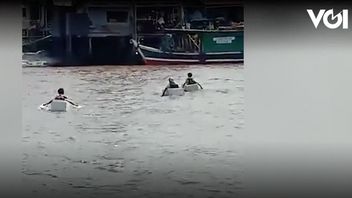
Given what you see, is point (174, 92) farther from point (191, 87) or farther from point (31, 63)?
point (31, 63)

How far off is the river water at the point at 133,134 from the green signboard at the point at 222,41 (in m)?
0.11

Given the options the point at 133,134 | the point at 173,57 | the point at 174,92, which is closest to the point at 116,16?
the point at 173,57

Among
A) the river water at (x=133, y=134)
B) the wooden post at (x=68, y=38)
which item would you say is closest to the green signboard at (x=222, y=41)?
the river water at (x=133, y=134)

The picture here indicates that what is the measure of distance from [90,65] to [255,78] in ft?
3.25

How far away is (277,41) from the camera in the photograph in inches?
208

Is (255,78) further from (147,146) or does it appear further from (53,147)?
(53,147)

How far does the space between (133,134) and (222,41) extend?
2.50 ft

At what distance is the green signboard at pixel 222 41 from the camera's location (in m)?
5.32

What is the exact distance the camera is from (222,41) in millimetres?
5363

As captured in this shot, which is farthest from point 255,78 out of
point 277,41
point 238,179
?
point 238,179

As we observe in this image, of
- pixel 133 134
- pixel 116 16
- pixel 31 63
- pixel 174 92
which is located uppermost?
pixel 116 16

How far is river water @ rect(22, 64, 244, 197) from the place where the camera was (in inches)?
209

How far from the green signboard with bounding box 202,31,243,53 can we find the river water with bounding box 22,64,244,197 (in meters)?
0.11

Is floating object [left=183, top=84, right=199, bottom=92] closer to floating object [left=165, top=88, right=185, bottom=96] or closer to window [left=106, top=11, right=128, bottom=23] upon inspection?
floating object [left=165, top=88, right=185, bottom=96]
